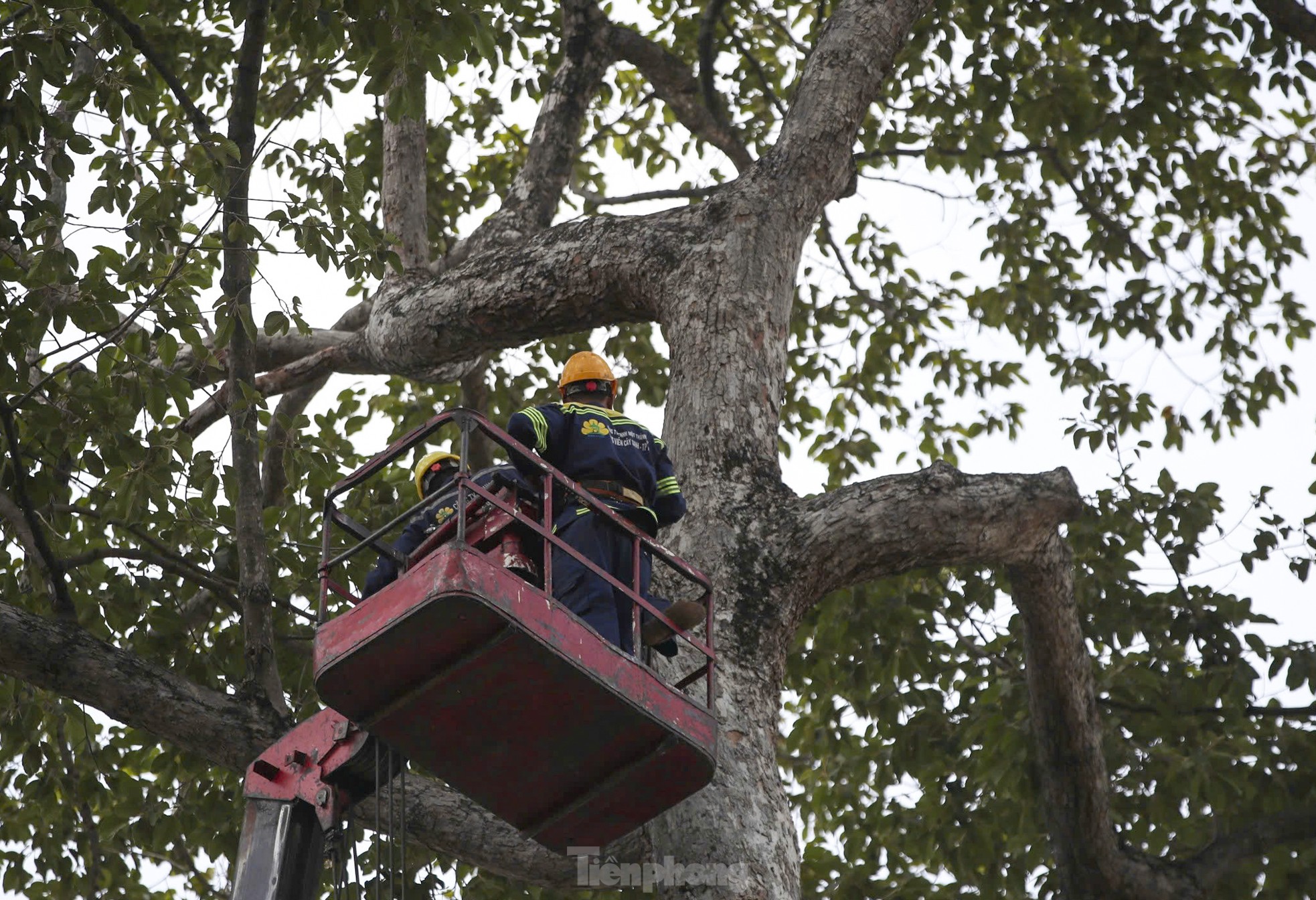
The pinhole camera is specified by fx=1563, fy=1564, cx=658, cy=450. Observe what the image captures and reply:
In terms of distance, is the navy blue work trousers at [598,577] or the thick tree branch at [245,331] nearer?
the navy blue work trousers at [598,577]

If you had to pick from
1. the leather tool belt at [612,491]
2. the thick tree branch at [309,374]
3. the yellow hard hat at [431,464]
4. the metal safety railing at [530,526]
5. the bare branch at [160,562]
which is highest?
the thick tree branch at [309,374]

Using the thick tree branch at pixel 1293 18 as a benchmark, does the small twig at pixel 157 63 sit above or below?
below

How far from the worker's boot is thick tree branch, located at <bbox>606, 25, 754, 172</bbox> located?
4.86 meters

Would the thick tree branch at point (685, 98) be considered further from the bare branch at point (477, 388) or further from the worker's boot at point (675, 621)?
the worker's boot at point (675, 621)

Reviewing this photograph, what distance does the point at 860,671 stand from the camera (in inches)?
342

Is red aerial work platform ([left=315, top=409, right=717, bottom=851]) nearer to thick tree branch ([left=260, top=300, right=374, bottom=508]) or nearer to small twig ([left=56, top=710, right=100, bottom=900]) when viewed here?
small twig ([left=56, top=710, right=100, bottom=900])

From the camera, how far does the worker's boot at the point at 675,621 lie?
16.2 feet

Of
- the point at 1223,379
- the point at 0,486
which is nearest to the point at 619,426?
the point at 0,486

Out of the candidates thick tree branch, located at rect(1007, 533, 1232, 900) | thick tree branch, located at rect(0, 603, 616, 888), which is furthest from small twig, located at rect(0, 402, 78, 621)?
thick tree branch, located at rect(1007, 533, 1232, 900)

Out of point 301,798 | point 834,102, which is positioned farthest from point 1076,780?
point 301,798

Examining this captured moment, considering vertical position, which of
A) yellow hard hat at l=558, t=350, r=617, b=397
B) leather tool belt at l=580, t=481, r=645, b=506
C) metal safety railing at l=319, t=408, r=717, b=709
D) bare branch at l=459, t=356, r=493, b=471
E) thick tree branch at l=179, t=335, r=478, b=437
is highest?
bare branch at l=459, t=356, r=493, b=471

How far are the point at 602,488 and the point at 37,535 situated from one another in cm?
213

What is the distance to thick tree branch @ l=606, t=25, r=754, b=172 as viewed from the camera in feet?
30.9

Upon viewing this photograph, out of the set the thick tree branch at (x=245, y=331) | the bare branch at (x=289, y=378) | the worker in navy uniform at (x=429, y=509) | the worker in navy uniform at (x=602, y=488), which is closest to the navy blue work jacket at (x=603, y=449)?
the worker in navy uniform at (x=602, y=488)
